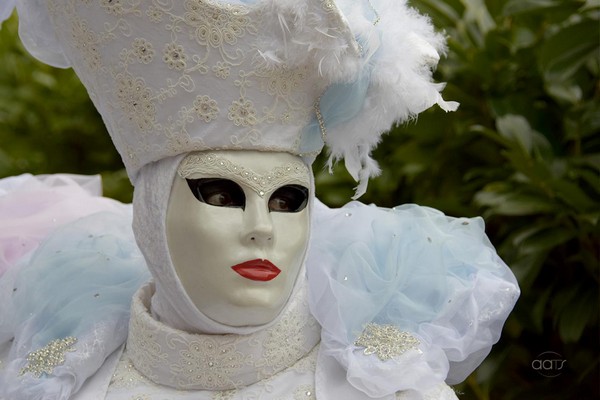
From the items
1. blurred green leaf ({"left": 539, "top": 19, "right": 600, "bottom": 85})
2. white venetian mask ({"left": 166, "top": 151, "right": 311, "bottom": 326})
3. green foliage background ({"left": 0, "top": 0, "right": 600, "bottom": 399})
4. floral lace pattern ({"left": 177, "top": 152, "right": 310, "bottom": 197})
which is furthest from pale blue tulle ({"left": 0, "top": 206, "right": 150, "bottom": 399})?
blurred green leaf ({"left": 539, "top": 19, "right": 600, "bottom": 85})

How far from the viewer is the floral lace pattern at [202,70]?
4.88ft

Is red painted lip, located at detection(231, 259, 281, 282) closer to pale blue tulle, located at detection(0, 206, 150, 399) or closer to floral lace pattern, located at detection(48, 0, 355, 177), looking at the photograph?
floral lace pattern, located at detection(48, 0, 355, 177)

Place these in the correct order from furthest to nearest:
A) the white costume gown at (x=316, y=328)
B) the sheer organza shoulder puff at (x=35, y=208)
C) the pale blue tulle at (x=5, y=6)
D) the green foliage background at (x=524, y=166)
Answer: the green foliage background at (x=524, y=166) < the sheer organza shoulder puff at (x=35, y=208) < the pale blue tulle at (x=5, y=6) < the white costume gown at (x=316, y=328)

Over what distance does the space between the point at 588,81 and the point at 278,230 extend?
1.22 meters

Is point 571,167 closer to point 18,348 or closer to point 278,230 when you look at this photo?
point 278,230

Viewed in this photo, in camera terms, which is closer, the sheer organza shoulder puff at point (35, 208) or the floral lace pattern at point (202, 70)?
the floral lace pattern at point (202, 70)

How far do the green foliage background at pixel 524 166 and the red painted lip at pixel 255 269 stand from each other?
853mm

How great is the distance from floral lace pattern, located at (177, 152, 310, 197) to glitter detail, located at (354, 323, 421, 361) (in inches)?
11.4

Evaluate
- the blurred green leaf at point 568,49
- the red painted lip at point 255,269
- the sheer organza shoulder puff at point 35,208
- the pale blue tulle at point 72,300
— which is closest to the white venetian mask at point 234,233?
the red painted lip at point 255,269

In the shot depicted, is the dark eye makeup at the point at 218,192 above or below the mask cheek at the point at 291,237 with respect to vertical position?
above

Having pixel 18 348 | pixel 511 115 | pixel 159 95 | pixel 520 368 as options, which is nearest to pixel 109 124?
pixel 159 95

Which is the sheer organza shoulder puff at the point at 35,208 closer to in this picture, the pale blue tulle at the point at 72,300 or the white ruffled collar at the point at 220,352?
the pale blue tulle at the point at 72,300

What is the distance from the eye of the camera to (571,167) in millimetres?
2309

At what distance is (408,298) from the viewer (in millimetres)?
1644
